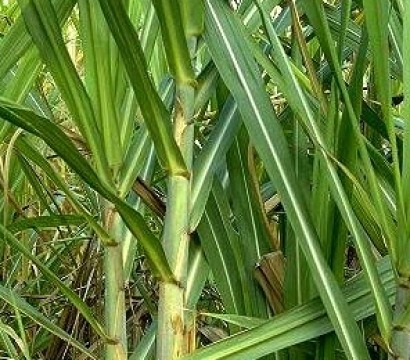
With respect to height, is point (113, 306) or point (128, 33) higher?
point (128, 33)

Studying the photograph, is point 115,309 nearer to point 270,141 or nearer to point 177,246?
point 177,246

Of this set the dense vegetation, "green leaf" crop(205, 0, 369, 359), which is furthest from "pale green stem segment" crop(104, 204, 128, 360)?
"green leaf" crop(205, 0, 369, 359)

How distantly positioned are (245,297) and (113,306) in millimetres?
110

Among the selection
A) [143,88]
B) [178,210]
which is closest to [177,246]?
[178,210]

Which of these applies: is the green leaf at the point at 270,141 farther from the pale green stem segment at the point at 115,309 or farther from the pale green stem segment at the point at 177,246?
the pale green stem segment at the point at 115,309

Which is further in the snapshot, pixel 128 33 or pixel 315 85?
pixel 315 85

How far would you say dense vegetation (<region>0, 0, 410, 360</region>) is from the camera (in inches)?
20.6

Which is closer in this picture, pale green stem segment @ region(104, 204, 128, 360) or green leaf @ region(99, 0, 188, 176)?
green leaf @ region(99, 0, 188, 176)

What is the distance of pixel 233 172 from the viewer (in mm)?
692

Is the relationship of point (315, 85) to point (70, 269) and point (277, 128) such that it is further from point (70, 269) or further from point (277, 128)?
point (70, 269)

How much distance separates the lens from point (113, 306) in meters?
0.63

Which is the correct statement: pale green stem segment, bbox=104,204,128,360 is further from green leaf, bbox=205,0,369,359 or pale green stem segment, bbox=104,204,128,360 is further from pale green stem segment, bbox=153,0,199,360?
green leaf, bbox=205,0,369,359

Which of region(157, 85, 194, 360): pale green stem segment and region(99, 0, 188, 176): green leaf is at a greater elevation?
region(99, 0, 188, 176): green leaf

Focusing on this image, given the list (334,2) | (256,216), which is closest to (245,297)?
(256,216)
